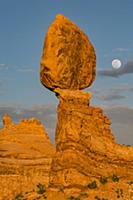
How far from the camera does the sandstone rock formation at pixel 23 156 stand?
41.1 meters

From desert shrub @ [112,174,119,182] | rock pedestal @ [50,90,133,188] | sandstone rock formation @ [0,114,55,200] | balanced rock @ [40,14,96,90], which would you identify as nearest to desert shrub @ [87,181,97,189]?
rock pedestal @ [50,90,133,188]

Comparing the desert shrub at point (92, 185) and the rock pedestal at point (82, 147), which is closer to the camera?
the desert shrub at point (92, 185)

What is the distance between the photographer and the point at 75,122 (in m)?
26.8

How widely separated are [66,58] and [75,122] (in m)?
3.72

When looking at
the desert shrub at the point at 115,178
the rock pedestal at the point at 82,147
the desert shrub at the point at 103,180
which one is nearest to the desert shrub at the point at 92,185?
the rock pedestal at the point at 82,147

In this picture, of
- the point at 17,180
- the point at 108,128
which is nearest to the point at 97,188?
the point at 108,128

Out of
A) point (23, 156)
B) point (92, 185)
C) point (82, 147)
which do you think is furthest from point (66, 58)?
point (23, 156)

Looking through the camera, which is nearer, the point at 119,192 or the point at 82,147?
the point at 119,192

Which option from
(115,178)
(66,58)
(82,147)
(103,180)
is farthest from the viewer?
(66,58)

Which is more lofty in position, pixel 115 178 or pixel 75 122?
pixel 75 122

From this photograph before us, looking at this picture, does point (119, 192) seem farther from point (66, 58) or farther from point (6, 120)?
point (6, 120)

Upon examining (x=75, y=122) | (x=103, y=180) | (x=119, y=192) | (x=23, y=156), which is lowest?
(x=23, y=156)

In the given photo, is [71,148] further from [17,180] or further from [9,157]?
[9,157]

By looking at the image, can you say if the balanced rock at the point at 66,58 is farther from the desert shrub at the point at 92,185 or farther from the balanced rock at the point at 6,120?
the balanced rock at the point at 6,120
